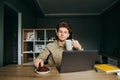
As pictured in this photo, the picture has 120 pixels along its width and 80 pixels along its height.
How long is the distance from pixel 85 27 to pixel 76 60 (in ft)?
20.3

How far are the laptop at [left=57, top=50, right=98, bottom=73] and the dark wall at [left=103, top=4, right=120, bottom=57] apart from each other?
4.04 metres

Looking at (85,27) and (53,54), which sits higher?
(85,27)

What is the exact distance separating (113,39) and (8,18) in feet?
16.2

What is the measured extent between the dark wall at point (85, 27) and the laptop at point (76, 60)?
19.8ft

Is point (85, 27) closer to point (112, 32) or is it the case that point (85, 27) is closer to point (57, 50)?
point (112, 32)

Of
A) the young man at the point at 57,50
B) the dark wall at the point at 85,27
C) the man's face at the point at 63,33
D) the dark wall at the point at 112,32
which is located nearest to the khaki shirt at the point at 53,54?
the young man at the point at 57,50

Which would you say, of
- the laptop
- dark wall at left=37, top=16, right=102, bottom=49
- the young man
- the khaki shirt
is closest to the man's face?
the young man

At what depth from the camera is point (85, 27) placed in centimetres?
728

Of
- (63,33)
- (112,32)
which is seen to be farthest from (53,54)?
(112,32)

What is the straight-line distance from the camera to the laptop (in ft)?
3.94

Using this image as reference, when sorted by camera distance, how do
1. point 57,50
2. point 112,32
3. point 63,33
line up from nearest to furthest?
1. point 63,33
2. point 57,50
3. point 112,32

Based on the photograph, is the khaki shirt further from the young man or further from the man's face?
the man's face

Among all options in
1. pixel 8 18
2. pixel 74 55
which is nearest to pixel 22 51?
pixel 74 55

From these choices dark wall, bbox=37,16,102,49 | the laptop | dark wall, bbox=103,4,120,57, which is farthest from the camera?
dark wall, bbox=37,16,102,49
